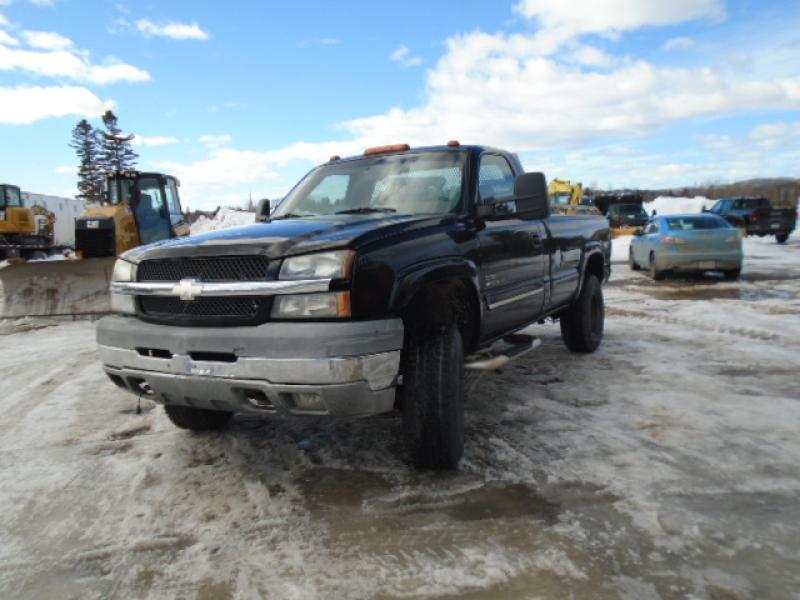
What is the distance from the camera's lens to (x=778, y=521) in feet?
8.84

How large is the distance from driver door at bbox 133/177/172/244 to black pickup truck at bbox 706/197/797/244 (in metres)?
19.7

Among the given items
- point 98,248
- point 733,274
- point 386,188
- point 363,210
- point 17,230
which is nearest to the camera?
point 363,210

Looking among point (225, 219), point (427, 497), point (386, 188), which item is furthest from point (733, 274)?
point (225, 219)

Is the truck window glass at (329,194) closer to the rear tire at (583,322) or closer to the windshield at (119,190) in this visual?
the rear tire at (583,322)

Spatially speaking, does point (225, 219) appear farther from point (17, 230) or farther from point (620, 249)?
point (620, 249)

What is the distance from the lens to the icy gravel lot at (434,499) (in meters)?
2.35

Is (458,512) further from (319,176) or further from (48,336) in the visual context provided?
(48,336)

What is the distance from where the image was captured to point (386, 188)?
13.9 ft

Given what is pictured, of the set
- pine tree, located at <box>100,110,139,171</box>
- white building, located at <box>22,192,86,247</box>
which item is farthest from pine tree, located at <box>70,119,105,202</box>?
white building, located at <box>22,192,86,247</box>

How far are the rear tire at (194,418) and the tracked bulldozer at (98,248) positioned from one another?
254 inches

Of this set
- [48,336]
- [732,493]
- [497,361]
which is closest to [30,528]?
[497,361]

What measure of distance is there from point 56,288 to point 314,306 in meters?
8.48

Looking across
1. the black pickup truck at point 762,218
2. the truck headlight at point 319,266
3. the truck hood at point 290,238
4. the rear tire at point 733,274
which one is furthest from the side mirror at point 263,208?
the black pickup truck at point 762,218

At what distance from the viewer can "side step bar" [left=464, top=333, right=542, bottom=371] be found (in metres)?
3.47
